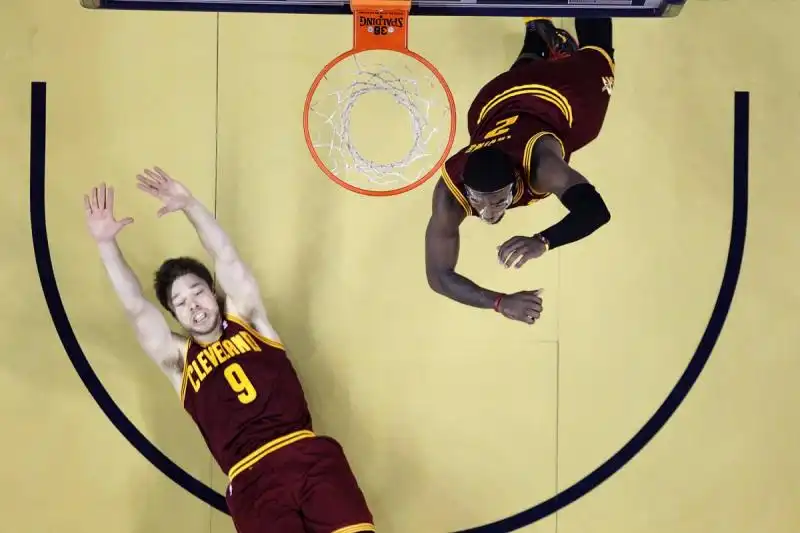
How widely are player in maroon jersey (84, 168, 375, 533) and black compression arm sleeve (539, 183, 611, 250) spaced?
1052 millimetres

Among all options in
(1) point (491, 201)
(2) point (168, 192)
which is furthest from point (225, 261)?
(1) point (491, 201)

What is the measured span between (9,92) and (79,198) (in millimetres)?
505

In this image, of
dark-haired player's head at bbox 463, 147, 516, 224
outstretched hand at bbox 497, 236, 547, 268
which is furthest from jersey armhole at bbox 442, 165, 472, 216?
outstretched hand at bbox 497, 236, 547, 268

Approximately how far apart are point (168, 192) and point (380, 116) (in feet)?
2.81

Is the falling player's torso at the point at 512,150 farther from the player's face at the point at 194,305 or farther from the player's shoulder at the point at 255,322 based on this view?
the player's face at the point at 194,305

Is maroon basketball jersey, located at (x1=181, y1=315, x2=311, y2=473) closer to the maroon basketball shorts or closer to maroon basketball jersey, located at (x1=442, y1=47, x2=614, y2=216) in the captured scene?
the maroon basketball shorts

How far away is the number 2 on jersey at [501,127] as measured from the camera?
2307 millimetres

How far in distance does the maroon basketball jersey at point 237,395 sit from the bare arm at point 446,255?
2.22 ft

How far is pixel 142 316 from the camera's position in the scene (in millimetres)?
2408

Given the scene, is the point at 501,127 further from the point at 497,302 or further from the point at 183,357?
the point at 183,357

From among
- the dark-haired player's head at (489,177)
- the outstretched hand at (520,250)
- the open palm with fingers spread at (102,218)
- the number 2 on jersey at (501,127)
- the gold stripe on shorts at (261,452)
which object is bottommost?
the gold stripe on shorts at (261,452)

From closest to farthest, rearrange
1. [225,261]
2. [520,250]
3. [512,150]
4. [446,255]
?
1. [520,250]
2. [512,150]
3. [225,261]
4. [446,255]

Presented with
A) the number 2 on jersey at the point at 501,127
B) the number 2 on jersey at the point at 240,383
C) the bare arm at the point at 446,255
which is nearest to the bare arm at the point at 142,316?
the number 2 on jersey at the point at 240,383

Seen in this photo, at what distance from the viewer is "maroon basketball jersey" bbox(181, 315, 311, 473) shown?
7.66 ft
